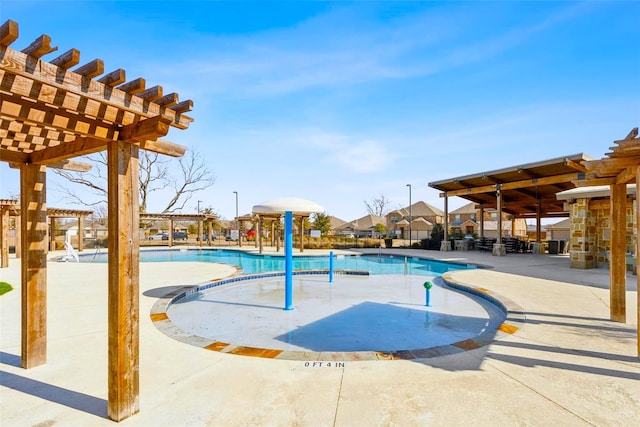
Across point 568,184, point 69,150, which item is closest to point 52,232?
point 69,150

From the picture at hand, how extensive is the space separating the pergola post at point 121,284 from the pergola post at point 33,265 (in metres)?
1.58

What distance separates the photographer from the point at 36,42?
1811 millimetres

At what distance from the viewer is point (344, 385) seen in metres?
3.12

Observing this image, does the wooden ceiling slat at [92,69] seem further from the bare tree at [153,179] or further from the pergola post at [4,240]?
the bare tree at [153,179]

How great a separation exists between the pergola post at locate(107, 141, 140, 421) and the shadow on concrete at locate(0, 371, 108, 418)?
262mm

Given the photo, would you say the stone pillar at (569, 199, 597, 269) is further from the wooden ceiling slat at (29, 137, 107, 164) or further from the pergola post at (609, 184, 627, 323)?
the wooden ceiling slat at (29, 137, 107, 164)

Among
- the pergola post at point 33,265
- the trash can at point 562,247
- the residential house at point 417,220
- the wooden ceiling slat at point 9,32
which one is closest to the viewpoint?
the wooden ceiling slat at point 9,32

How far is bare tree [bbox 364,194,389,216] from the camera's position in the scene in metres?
53.4

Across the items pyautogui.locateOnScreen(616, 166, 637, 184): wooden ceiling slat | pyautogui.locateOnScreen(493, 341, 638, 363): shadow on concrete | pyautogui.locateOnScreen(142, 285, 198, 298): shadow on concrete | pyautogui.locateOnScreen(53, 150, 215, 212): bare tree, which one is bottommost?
pyautogui.locateOnScreen(493, 341, 638, 363): shadow on concrete

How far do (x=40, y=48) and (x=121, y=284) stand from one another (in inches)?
65.2

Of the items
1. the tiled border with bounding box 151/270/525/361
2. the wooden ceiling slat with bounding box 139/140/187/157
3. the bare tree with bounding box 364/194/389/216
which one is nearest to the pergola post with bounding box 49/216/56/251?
the tiled border with bounding box 151/270/525/361

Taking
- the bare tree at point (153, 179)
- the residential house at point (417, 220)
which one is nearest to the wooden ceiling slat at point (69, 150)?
the bare tree at point (153, 179)

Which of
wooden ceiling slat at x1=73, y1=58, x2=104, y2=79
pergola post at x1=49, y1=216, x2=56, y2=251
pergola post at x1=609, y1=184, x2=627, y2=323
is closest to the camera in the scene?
wooden ceiling slat at x1=73, y1=58, x2=104, y2=79

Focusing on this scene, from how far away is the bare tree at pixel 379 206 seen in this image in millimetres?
53375
